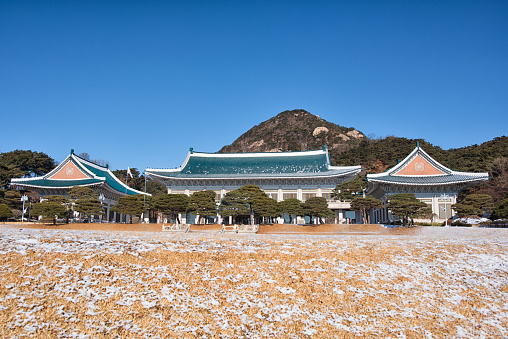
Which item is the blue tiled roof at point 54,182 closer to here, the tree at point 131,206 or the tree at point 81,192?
the tree at point 81,192

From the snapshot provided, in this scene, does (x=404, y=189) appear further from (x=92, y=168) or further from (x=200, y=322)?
(x=92, y=168)

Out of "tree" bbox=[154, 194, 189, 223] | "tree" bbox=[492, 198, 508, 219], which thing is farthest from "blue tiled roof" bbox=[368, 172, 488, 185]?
"tree" bbox=[154, 194, 189, 223]

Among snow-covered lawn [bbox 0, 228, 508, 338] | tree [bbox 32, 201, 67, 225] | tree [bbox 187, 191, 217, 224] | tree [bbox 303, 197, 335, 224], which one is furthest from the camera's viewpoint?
tree [bbox 187, 191, 217, 224]

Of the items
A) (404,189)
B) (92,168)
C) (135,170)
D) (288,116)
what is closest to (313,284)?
(404,189)

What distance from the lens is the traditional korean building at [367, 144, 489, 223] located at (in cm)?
3599

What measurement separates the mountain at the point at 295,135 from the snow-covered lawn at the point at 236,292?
84.6 metres

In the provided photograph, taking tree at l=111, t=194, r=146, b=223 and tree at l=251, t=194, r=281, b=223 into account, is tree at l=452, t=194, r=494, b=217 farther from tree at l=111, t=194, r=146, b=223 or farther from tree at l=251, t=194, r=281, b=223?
tree at l=111, t=194, r=146, b=223

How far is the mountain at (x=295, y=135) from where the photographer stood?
102125 mm

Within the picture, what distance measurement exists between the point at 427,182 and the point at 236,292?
33.5 m

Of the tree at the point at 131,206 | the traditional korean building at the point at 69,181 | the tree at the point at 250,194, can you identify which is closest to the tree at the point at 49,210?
the tree at the point at 131,206

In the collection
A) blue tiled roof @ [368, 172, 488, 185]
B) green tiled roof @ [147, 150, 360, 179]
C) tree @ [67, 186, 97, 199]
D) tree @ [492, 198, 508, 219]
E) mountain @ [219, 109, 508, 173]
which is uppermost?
mountain @ [219, 109, 508, 173]

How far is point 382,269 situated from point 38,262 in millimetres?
8882

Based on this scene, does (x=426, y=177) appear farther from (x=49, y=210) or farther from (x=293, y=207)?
(x=49, y=210)

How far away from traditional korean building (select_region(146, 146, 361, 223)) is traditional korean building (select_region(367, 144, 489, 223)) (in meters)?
3.82
